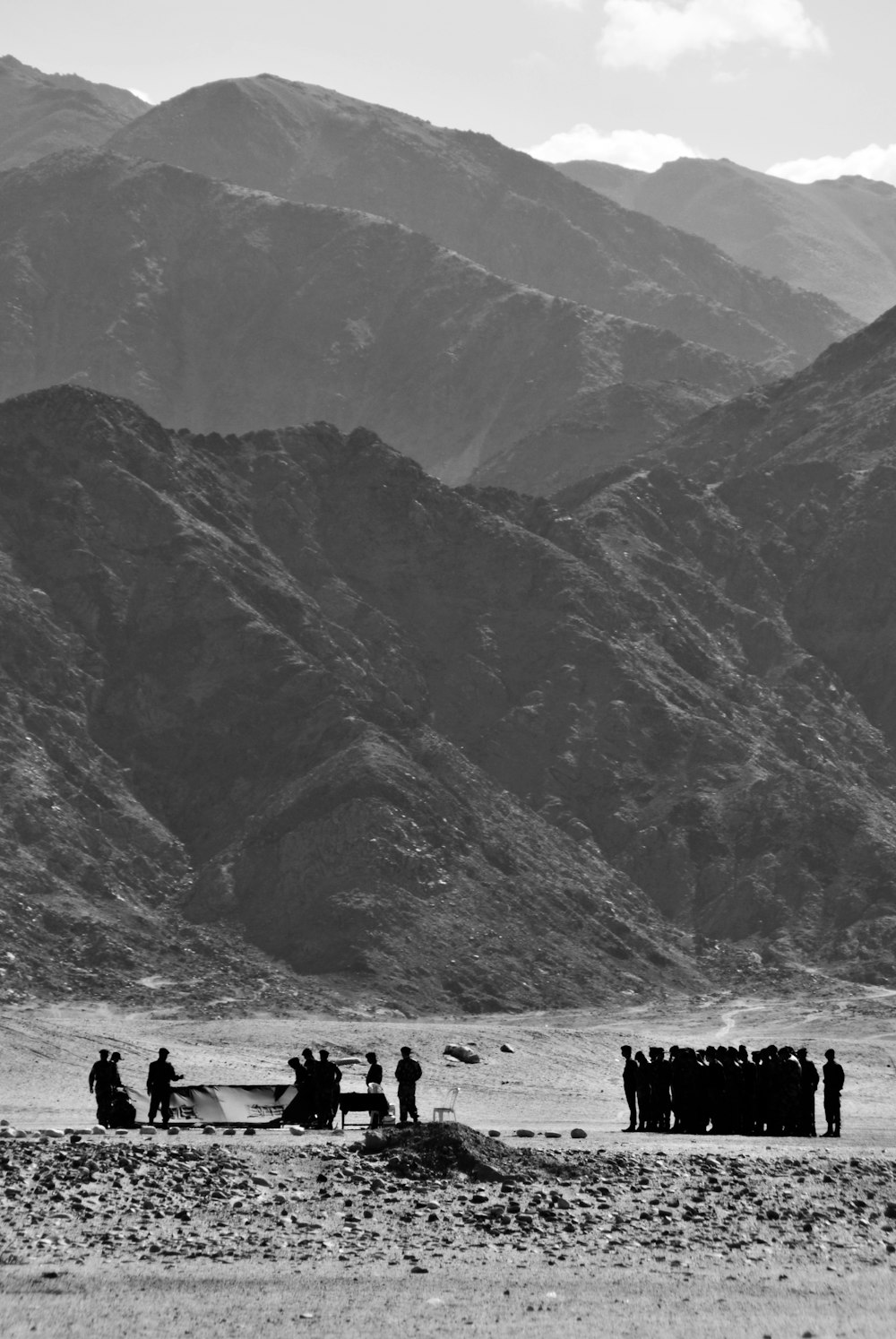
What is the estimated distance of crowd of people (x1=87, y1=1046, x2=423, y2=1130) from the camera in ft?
101

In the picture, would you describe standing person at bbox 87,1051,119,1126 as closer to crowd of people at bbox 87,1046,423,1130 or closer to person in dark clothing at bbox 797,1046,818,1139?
crowd of people at bbox 87,1046,423,1130

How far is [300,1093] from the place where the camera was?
104ft

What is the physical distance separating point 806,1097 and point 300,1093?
27.4 feet

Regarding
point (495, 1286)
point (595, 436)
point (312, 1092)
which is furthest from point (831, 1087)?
point (595, 436)

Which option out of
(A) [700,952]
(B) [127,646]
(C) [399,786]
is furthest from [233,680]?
(A) [700,952]

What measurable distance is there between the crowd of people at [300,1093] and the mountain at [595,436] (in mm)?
107125

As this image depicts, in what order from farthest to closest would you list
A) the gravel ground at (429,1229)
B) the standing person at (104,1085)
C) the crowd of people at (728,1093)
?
the crowd of people at (728,1093) < the standing person at (104,1085) < the gravel ground at (429,1229)

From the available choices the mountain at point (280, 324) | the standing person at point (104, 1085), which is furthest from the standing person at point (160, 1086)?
the mountain at point (280, 324)

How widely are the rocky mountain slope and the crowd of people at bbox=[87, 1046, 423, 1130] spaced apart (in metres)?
36.6

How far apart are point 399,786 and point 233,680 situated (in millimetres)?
10726

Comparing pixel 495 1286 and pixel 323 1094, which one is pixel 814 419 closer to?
pixel 323 1094

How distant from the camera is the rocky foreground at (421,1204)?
23156mm

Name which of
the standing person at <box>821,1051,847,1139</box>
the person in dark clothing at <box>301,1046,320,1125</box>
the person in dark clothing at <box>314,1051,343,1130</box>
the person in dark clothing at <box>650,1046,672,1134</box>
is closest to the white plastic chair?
the person in dark clothing at <box>314,1051,343,1130</box>

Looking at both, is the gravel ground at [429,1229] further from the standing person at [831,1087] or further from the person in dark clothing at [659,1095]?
the standing person at [831,1087]
